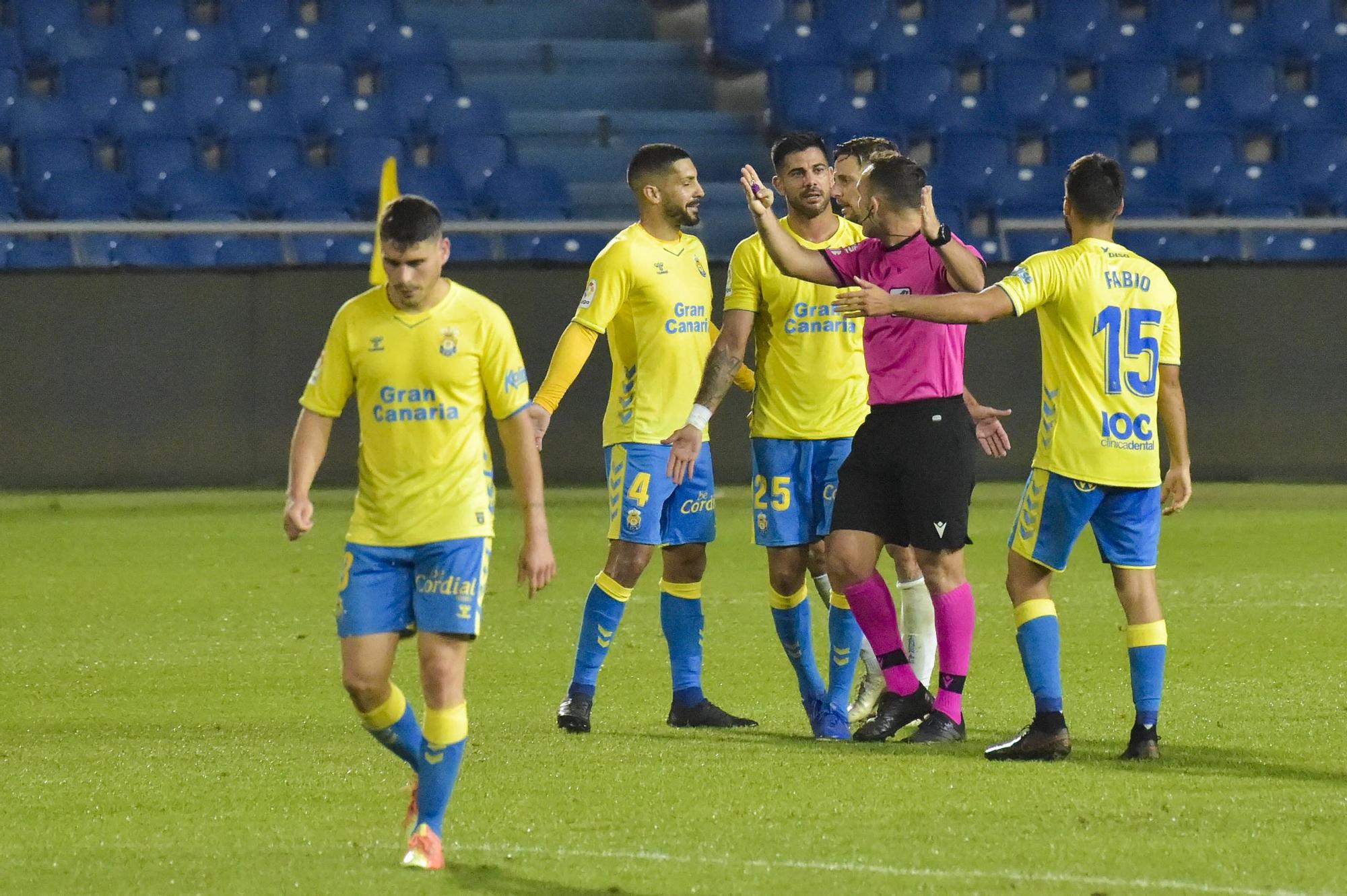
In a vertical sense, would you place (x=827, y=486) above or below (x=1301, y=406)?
above

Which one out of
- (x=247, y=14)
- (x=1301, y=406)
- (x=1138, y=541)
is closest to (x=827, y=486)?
(x=1138, y=541)

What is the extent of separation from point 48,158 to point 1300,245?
1094 cm

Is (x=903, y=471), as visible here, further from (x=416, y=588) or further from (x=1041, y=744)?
(x=416, y=588)

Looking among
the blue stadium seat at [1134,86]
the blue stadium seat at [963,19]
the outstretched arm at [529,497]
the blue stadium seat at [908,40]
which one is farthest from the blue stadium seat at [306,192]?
Answer: the outstretched arm at [529,497]

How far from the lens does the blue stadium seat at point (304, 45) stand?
19.5 m

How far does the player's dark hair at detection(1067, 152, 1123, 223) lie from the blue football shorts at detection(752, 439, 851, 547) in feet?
4.31

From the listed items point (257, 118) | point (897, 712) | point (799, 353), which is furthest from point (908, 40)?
point (897, 712)

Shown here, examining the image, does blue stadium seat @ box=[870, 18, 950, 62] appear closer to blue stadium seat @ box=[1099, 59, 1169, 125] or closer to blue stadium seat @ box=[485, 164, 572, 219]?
blue stadium seat @ box=[1099, 59, 1169, 125]

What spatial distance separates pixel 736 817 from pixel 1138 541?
1772mm

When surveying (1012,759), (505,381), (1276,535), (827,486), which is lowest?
(1276,535)

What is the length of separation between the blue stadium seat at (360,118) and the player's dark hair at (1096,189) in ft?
42.8

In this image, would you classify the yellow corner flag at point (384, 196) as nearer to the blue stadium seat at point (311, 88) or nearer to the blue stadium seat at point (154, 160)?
the blue stadium seat at point (154, 160)

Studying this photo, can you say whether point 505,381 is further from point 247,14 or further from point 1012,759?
point 247,14

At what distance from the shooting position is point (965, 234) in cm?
1872
